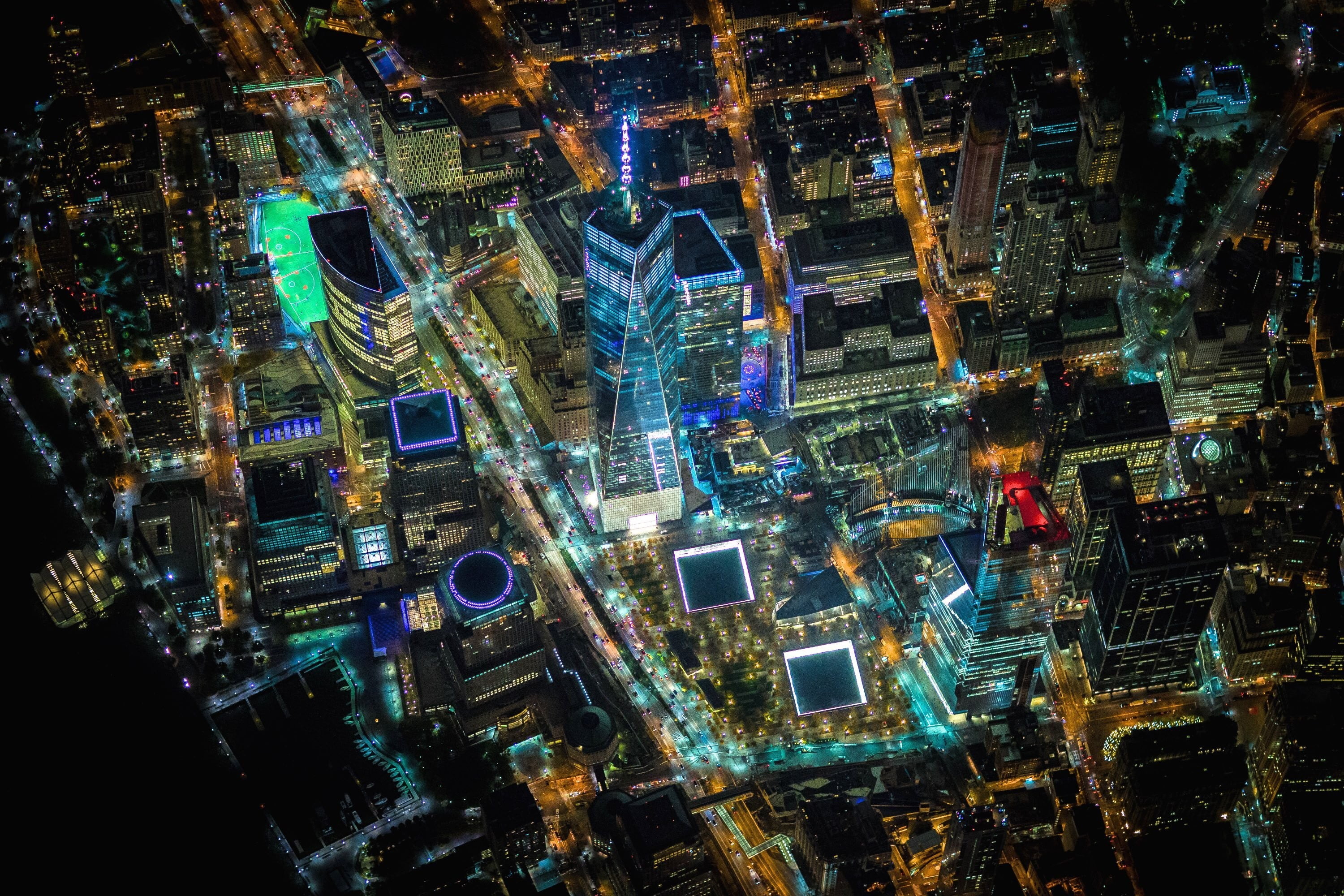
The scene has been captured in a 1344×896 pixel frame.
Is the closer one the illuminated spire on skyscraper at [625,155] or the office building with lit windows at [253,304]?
the illuminated spire on skyscraper at [625,155]

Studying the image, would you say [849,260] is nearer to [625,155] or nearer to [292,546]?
[625,155]

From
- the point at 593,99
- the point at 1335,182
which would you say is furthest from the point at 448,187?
the point at 1335,182

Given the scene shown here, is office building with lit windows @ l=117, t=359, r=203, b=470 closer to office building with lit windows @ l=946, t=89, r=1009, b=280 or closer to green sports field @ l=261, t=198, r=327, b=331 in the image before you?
green sports field @ l=261, t=198, r=327, b=331

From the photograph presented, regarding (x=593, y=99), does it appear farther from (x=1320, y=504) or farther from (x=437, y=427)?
(x=1320, y=504)


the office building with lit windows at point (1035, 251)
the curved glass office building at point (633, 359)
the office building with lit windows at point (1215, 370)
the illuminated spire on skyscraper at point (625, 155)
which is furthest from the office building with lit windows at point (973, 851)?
the illuminated spire on skyscraper at point (625, 155)

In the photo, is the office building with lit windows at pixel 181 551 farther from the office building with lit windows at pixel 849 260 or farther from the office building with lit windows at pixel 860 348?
the office building with lit windows at pixel 849 260

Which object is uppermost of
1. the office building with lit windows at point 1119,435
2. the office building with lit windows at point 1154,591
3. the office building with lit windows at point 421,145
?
the office building with lit windows at point 421,145

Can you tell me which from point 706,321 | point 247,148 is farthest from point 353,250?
point 706,321
